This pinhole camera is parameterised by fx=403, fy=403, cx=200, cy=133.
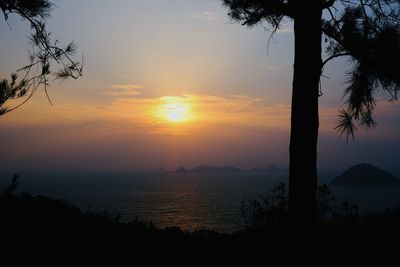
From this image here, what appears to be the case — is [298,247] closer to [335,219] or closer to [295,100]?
[295,100]

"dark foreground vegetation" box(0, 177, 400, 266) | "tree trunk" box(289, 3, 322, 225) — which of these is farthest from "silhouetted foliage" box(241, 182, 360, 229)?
"tree trunk" box(289, 3, 322, 225)

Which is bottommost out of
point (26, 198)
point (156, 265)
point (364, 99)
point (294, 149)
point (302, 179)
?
point (156, 265)

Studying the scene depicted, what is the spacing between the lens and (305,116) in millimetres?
5289

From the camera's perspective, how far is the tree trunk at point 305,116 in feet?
17.2

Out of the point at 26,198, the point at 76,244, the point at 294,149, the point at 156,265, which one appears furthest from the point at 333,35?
the point at 26,198

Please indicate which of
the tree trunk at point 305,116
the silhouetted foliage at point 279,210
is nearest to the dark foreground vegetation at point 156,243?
the tree trunk at point 305,116

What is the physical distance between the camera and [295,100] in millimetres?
5398

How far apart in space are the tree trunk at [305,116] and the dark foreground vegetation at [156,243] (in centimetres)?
34

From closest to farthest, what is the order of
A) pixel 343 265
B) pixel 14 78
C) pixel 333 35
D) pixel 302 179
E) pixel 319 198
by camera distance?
pixel 343 265, pixel 302 179, pixel 14 78, pixel 333 35, pixel 319 198

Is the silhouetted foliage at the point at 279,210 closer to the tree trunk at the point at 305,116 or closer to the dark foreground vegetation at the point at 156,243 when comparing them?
the dark foreground vegetation at the point at 156,243

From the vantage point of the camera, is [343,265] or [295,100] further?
[295,100]

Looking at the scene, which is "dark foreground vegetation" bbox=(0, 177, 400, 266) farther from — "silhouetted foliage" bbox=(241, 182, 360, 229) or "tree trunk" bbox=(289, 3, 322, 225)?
"silhouetted foliage" bbox=(241, 182, 360, 229)

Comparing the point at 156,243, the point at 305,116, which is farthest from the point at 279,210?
the point at 156,243

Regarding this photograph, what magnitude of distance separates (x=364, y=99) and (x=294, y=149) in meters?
2.70
